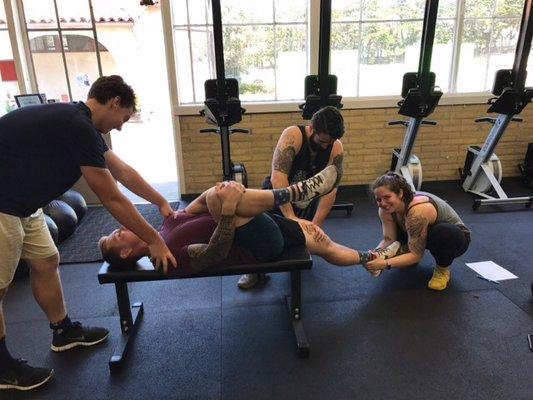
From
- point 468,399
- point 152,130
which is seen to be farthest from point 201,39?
point 152,130

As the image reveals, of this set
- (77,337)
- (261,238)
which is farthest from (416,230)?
(77,337)

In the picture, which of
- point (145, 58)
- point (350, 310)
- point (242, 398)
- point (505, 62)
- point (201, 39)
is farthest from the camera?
point (145, 58)

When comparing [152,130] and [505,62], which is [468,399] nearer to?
[505,62]

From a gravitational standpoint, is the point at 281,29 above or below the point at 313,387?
above

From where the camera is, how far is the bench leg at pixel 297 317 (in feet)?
6.47

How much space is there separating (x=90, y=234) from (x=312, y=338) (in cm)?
225

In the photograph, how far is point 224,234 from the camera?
184 cm

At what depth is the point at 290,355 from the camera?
1.99 metres

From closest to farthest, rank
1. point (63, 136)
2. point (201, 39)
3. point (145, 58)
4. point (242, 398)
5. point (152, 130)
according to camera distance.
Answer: point (63, 136), point (242, 398), point (201, 39), point (145, 58), point (152, 130)

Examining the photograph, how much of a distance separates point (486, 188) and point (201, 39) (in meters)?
3.20

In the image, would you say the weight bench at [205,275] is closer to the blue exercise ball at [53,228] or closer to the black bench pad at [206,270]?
the black bench pad at [206,270]

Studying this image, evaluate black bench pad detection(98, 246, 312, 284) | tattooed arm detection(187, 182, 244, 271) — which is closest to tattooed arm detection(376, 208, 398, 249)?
black bench pad detection(98, 246, 312, 284)

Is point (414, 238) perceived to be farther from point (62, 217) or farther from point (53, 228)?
point (62, 217)

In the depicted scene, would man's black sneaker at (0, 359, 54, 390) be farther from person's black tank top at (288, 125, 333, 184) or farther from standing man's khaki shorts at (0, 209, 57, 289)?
person's black tank top at (288, 125, 333, 184)
